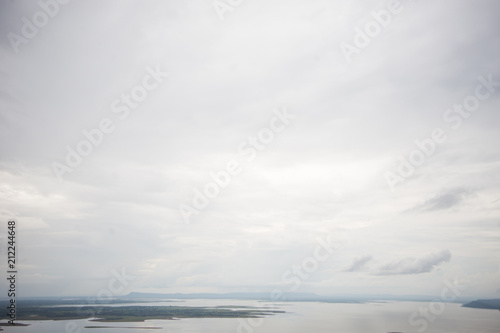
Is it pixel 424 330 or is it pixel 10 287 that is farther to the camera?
pixel 424 330

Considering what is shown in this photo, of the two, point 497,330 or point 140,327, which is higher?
point 140,327

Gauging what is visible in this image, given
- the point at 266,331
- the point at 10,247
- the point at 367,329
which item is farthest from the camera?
the point at 367,329

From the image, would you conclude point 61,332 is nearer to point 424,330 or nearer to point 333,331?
point 333,331

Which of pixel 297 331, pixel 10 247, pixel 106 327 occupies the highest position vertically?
pixel 10 247

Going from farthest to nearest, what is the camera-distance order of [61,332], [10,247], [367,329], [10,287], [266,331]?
[367,329] < [266,331] < [61,332] < [10,287] < [10,247]

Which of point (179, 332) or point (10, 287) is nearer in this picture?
point (10, 287)

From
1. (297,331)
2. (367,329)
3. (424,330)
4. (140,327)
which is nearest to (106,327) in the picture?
(140,327)

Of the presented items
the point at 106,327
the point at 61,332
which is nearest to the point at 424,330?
the point at 106,327

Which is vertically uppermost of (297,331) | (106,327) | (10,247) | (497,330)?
(10,247)

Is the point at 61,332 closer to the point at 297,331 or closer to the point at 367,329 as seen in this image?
the point at 297,331
